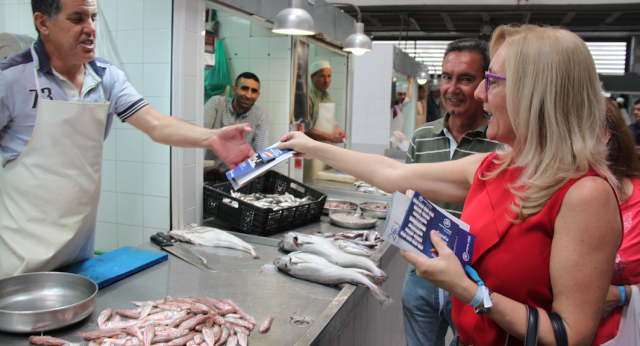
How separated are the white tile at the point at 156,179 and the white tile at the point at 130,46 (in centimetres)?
73

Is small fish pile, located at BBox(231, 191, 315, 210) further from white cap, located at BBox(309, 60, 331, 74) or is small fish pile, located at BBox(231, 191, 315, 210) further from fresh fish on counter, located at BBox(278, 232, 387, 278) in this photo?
white cap, located at BBox(309, 60, 331, 74)

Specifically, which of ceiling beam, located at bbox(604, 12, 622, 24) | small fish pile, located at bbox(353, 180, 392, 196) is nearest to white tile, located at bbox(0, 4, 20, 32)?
small fish pile, located at bbox(353, 180, 392, 196)

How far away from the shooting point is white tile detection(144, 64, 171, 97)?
2930 millimetres

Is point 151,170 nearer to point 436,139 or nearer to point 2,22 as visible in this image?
point 2,22

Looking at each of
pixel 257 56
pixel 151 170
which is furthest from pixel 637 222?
pixel 257 56

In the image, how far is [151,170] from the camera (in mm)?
3021

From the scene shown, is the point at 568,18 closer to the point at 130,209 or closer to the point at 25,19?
the point at 130,209

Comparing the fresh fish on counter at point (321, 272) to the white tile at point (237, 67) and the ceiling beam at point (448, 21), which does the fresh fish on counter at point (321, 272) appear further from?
the ceiling beam at point (448, 21)

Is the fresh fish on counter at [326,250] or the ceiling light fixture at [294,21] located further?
the ceiling light fixture at [294,21]

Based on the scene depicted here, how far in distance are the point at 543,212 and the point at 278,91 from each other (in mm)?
3560

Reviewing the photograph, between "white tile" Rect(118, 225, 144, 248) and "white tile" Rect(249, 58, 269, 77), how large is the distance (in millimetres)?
2034

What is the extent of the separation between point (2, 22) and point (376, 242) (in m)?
3.06

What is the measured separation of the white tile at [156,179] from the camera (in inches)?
118

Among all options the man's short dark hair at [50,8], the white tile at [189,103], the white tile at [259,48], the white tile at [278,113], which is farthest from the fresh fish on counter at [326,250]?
the white tile at [259,48]
